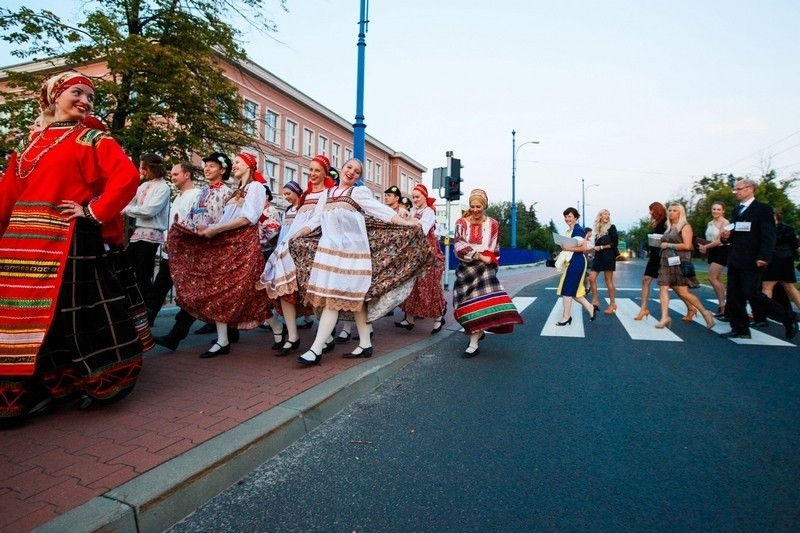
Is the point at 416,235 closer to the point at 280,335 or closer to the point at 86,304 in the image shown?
the point at 280,335

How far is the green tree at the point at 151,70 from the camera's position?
13711 millimetres

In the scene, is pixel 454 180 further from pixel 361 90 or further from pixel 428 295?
pixel 428 295

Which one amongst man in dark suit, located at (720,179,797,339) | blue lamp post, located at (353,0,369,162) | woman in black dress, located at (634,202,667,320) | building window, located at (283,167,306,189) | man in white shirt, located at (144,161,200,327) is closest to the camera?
man in white shirt, located at (144,161,200,327)

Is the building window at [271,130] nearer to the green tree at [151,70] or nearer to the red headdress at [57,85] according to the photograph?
the green tree at [151,70]

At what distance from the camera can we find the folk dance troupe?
8.96 feet

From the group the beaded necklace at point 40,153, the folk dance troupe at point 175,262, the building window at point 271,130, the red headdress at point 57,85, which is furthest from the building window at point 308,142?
the beaded necklace at point 40,153

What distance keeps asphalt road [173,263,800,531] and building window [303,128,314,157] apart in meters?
35.5

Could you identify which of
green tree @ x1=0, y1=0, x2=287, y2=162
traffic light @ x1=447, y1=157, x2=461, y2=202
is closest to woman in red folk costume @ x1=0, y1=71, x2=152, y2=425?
traffic light @ x1=447, y1=157, x2=461, y2=202

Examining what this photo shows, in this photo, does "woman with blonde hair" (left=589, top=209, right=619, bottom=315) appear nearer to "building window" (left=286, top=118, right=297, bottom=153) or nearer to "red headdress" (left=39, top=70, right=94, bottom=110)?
"red headdress" (left=39, top=70, right=94, bottom=110)

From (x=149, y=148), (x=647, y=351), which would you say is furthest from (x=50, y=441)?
(x=149, y=148)

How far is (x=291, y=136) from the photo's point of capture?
36.2m

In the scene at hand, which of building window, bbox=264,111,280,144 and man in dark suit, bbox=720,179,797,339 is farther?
building window, bbox=264,111,280,144

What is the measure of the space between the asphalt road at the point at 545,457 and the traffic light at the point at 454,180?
708cm

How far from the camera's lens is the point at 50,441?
2570 mm
